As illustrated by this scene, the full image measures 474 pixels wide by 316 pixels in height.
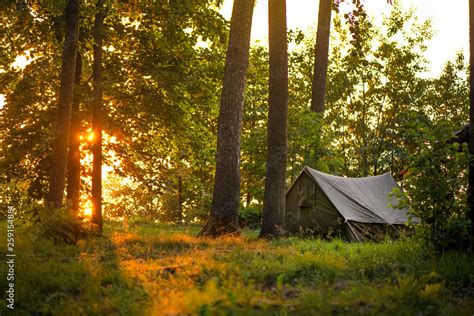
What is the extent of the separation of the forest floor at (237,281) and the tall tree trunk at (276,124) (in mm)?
4174

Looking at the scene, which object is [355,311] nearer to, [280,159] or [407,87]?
[280,159]

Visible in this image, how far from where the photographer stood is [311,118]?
2100cm

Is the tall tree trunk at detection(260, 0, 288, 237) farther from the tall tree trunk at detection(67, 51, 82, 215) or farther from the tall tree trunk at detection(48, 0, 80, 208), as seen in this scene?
the tall tree trunk at detection(67, 51, 82, 215)

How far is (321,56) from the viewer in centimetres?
2120

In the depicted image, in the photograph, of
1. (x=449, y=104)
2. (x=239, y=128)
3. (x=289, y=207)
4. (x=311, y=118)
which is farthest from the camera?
(x=449, y=104)

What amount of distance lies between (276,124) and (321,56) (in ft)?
27.2

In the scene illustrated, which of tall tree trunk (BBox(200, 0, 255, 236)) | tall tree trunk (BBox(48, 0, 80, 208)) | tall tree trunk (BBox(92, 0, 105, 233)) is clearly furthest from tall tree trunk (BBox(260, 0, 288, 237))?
tall tree trunk (BBox(48, 0, 80, 208))

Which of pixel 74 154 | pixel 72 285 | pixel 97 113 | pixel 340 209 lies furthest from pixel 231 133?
pixel 72 285

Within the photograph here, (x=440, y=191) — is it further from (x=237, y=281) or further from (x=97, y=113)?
(x=97, y=113)

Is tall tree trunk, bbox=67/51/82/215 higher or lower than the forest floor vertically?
higher

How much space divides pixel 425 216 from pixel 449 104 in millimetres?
31251

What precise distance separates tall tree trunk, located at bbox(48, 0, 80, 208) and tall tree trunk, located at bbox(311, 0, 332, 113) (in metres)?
11.3

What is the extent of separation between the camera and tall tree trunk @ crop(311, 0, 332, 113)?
20688 mm

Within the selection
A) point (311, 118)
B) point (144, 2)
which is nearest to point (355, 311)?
point (144, 2)
